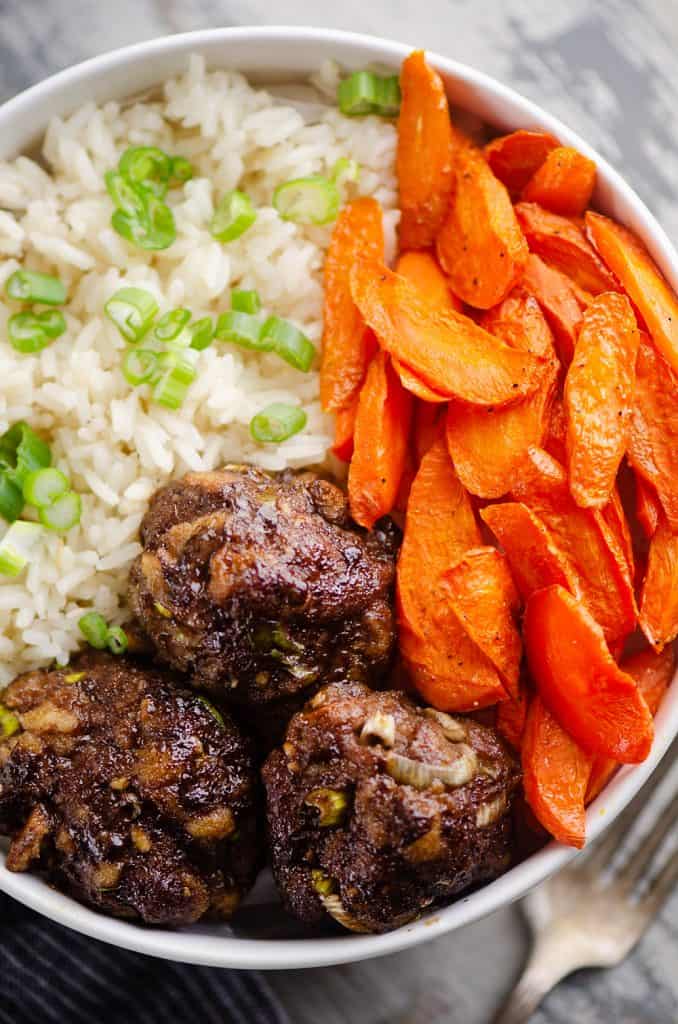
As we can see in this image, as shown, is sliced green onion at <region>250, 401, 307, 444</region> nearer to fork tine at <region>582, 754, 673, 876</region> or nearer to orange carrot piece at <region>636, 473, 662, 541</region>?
orange carrot piece at <region>636, 473, 662, 541</region>

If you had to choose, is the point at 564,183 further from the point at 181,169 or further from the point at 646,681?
the point at 646,681

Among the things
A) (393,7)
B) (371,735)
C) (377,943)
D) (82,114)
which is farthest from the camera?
(393,7)

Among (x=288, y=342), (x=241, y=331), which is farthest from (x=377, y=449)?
(x=241, y=331)

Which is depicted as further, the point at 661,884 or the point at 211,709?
the point at 661,884

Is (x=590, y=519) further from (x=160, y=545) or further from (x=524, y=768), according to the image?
(x=160, y=545)

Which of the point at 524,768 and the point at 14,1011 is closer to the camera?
the point at 524,768

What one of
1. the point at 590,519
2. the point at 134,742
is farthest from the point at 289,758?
the point at 590,519

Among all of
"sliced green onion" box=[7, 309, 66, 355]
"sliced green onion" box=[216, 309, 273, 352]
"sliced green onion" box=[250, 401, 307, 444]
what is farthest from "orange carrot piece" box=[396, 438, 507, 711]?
"sliced green onion" box=[7, 309, 66, 355]
